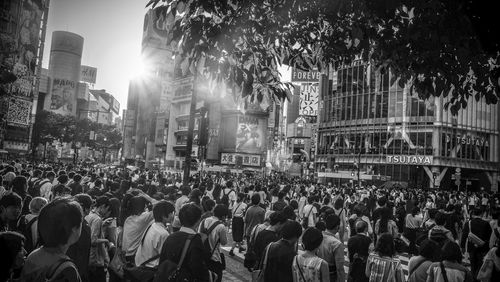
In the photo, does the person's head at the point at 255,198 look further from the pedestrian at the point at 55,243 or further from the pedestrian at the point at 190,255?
the pedestrian at the point at 55,243

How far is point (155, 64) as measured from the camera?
12100cm

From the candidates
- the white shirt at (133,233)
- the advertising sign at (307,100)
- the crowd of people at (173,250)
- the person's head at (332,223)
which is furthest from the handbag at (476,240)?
the advertising sign at (307,100)

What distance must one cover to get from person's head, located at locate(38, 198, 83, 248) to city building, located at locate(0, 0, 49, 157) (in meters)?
54.8

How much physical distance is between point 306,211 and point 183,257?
724cm

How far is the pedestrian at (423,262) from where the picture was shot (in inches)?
195

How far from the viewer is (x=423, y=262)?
504 centimetres

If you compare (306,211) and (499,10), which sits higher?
(499,10)

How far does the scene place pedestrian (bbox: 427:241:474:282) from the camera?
4.52 m

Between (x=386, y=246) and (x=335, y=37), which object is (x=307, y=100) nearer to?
(x=335, y=37)

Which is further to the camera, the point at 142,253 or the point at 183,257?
the point at 142,253

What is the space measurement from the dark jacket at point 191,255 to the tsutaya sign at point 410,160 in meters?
61.6

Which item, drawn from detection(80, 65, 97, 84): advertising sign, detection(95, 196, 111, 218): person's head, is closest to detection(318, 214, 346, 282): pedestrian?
detection(95, 196, 111, 218): person's head

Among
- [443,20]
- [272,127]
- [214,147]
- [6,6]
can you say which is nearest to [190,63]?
[443,20]

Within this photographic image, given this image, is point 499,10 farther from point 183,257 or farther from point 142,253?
point 142,253
